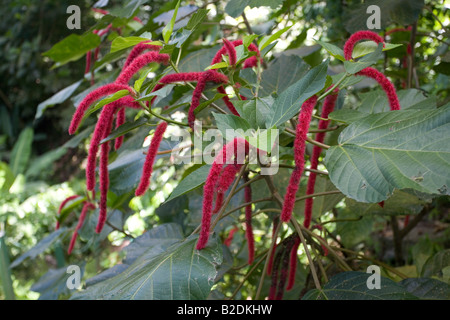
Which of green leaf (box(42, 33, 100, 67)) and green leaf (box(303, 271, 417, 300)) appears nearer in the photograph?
green leaf (box(303, 271, 417, 300))

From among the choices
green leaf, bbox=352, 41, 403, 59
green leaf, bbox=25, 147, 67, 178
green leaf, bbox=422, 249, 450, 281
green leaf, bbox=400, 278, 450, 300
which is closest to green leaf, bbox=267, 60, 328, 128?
green leaf, bbox=352, 41, 403, 59

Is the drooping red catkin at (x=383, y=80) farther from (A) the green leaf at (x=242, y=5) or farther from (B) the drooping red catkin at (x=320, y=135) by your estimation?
(A) the green leaf at (x=242, y=5)

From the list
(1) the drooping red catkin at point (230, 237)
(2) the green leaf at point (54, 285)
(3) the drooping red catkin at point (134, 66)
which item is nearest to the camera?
(3) the drooping red catkin at point (134, 66)

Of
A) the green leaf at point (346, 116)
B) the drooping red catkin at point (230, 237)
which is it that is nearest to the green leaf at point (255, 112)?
the green leaf at point (346, 116)

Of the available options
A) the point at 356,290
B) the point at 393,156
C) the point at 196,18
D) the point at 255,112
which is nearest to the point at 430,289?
the point at 356,290

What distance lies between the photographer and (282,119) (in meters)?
0.47

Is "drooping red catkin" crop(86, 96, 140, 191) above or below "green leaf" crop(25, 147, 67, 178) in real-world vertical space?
above

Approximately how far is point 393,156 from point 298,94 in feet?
0.41

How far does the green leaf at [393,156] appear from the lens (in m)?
0.43

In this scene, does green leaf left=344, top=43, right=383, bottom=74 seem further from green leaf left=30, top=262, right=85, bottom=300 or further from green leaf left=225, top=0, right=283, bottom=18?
green leaf left=30, top=262, right=85, bottom=300

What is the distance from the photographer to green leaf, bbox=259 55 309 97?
0.70 meters

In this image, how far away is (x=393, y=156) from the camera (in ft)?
1.52

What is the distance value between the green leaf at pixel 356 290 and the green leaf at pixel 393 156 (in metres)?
0.16

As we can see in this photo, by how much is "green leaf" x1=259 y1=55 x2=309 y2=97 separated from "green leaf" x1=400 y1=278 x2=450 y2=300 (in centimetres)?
36
